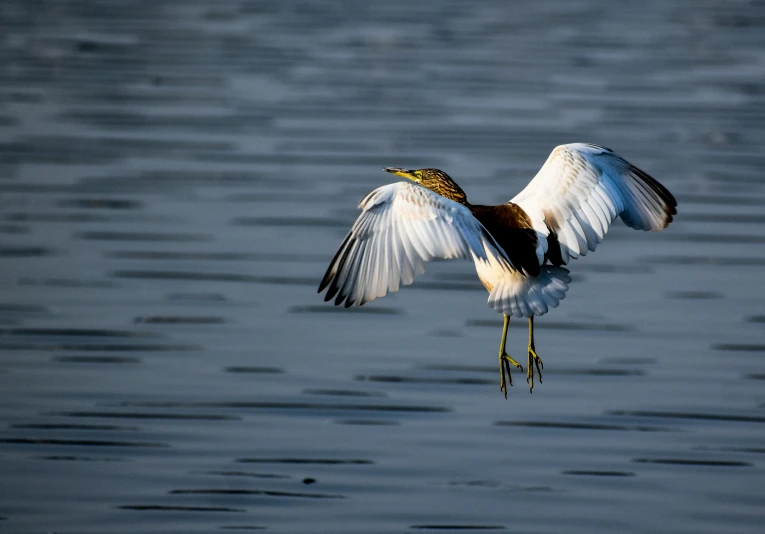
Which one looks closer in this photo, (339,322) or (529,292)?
(529,292)

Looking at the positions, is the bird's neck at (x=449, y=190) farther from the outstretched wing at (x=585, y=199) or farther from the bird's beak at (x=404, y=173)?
the outstretched wing at (x=585, y=199)

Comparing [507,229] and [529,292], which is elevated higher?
[507,229]

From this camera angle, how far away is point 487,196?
14227mm

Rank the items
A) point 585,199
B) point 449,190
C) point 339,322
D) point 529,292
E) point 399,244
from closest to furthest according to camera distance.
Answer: point 399,244, point 529,292, point 585,199, point 449,190, point 339,322

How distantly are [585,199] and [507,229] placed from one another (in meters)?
0.50

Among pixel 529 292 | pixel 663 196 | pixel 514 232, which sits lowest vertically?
pixel 529 292

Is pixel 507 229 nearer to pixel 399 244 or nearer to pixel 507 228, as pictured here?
pixel 507 228

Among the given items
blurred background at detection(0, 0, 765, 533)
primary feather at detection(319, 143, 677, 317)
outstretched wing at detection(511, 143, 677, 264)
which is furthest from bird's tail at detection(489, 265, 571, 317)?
blurred background at detection(0, 0, 765, 533)

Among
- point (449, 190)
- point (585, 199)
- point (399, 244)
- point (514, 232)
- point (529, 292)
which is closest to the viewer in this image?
point (399, 244)

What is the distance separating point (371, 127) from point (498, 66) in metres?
4.92

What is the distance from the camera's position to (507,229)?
7.79m

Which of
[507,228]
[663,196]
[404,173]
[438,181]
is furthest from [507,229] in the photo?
[663,196]

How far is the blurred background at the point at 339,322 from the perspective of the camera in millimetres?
8695

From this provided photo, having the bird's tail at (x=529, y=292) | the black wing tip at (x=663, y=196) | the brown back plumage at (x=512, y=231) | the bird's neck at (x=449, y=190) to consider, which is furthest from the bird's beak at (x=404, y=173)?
the black wing tip at (x=663, y=196)
